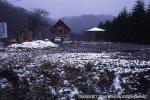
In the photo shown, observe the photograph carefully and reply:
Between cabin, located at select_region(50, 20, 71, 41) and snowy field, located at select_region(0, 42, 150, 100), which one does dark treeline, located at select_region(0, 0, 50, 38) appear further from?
snowy field, located at select_region(0, 42, 150, 100)

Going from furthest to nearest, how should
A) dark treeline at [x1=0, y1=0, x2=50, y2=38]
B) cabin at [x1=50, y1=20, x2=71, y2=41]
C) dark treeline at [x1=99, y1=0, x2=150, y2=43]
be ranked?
dark treeline at [x1=0, y1=0, x2=50, y2=38], cabin at [x1=50, y1=20, x2=71, y2=41], dark treeline at [x1=99, y1=0, x2=150, y2=43]

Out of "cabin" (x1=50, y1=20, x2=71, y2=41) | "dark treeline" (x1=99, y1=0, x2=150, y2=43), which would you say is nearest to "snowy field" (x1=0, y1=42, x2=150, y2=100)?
"dark treeline" (x1=99, y1=0, x2=150, y2=43)

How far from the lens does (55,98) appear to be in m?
11.1

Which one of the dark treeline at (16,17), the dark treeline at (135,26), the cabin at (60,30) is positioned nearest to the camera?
the dark treeline at (135,26)

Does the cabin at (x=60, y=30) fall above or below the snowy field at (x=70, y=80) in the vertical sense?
above

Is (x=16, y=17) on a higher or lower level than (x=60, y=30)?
higher

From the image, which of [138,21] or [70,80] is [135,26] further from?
[70,80]

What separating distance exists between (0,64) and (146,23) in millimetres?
37197

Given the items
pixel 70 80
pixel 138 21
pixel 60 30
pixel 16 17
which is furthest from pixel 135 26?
pixel 16 17

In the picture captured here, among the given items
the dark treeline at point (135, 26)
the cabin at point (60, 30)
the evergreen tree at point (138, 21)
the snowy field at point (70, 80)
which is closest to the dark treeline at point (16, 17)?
the cabin at point (60, 30)

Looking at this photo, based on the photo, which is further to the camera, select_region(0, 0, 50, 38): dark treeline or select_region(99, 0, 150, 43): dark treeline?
select_region(0, 0, 50, 38): dark treeline

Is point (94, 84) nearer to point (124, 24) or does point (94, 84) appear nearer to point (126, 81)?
point (126, 81)

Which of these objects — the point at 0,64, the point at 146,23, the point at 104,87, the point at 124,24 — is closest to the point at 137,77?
the point at 104,87

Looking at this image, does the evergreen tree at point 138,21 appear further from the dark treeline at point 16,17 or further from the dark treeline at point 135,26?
the dark treeline at point 16,17
